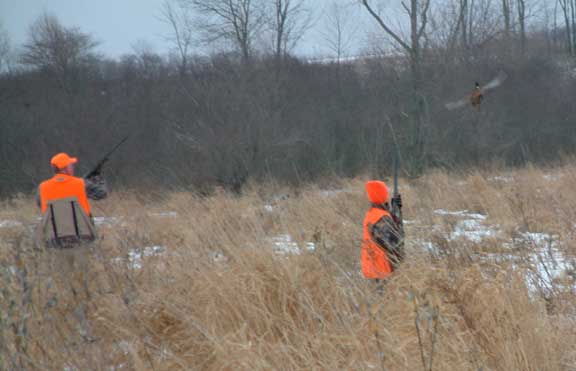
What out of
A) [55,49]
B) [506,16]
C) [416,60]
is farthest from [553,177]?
[55,49]

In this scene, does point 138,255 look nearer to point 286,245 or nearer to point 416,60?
point 286,245

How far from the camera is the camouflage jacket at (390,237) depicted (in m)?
3.49

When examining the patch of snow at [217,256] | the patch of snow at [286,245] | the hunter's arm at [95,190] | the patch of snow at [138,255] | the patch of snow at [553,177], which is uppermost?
the hunter's arm at [95,190]

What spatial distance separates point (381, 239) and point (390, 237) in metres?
0.13

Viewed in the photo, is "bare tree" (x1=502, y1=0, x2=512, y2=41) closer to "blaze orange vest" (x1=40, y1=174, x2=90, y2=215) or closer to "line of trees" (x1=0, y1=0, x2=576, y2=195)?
"line of trees" (x1=0, y1=0, x2=576, y2=195)

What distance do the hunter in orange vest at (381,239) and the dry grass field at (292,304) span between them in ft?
0.41

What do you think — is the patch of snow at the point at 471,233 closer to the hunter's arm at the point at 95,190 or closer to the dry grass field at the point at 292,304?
the dry grass field at the point at 292,304

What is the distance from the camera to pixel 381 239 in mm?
3652

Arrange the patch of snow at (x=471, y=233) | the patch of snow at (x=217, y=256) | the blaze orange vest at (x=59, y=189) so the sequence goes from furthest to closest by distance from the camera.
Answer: the blaze orange vest at (x=59, y=189), the patch of snow at (x=471, y=233), the patch of snow at (x=217, y=256)

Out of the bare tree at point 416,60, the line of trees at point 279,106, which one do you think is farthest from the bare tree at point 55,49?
the bare tree at point 416,60

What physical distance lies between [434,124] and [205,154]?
305 inches

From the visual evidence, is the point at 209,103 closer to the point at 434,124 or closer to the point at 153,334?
the point at 434,124

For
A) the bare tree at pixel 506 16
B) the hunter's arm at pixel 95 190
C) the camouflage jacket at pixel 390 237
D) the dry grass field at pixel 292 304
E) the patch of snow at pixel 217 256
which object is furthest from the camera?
the bare tree at pixel 506 16

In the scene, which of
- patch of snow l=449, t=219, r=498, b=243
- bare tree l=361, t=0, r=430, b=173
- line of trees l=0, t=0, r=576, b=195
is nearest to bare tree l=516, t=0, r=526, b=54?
line of trees l=0, t=0, r=576, b=195
